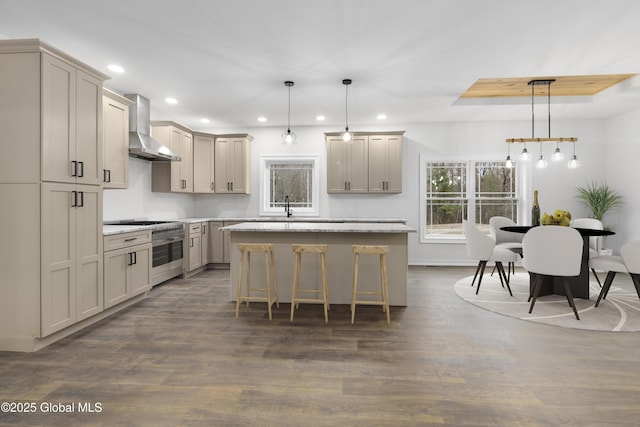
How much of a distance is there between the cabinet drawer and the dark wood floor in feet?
2.47

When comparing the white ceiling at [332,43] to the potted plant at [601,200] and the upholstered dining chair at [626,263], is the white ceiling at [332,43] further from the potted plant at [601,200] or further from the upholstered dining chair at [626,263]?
the upholstered dining chair at [626,263]

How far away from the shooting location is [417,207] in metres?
6.61

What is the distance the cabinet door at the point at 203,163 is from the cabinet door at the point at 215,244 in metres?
0.71

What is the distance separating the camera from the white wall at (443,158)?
6070 mm

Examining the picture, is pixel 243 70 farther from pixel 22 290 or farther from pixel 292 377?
pixel 292 377

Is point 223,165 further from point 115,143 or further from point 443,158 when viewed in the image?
point 443,158

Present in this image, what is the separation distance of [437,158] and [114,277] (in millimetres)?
5609

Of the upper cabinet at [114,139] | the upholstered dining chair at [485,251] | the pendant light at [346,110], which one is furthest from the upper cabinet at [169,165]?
the upholstered dining chair at [485,251]

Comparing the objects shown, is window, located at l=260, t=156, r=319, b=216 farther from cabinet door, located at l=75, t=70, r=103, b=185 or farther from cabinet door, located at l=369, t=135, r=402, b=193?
cabinet door, located at l=75, t=70, r=103, b=185

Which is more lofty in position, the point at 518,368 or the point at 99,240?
the point at 99,240

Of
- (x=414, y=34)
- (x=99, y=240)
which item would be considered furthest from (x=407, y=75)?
(x=99, y=240)

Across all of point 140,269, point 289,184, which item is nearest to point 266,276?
point 140,269

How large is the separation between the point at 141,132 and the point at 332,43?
322 cm

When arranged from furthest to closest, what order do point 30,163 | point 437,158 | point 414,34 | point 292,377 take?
point 437,158
point 414,34
point 30,163
point 292,377
